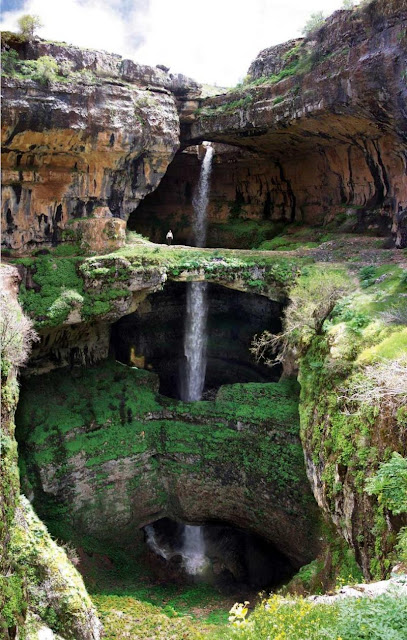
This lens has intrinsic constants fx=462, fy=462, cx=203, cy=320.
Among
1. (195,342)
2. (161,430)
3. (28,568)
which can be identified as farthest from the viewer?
(195,342)

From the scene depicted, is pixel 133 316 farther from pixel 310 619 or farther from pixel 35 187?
pixel 310 619

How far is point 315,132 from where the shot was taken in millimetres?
20156

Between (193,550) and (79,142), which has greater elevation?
(79,142)

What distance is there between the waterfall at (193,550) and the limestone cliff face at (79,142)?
12.0 metres

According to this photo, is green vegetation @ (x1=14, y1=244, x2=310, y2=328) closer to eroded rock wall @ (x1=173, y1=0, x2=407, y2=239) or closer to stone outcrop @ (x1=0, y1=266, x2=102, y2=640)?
stone outcrop @ (x1=0, y1=266, x2=102, y2=640)

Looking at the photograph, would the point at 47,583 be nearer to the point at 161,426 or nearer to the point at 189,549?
the point at 161,426

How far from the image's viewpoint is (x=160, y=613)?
13.2 meters

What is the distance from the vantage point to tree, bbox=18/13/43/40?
17344mm

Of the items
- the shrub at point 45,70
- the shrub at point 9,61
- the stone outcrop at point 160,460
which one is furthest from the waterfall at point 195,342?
the shrub at point 9,61

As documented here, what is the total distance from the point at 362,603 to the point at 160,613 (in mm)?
10535

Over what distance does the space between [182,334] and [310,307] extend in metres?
11.8

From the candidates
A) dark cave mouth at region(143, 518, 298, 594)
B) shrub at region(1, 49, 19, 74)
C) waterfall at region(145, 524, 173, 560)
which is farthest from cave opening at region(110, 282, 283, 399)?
shrub at region(1, 49, 19, 74)

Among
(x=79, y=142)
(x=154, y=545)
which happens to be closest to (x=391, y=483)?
(x=154, y=545)

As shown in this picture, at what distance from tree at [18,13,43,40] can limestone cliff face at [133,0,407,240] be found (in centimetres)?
782
